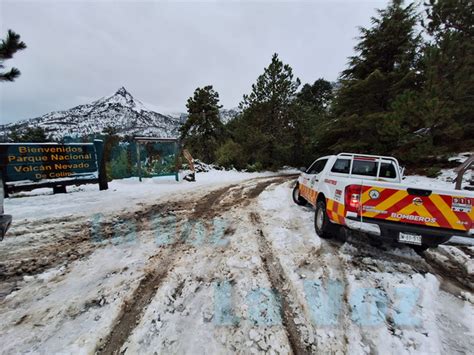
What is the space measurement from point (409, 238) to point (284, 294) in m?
2.19

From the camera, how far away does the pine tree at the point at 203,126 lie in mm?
25703

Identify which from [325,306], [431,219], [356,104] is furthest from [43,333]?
[356,104]

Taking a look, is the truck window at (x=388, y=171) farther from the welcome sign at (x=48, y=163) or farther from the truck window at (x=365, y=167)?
the welcome sign at (x=48, y=163)

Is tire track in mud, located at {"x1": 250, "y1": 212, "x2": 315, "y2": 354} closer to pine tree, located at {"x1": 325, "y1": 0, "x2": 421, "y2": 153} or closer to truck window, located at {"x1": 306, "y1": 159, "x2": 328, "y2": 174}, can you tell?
truck window, located at {"x1": 306, "y1": 159, "x2": 328, "y2": 174}

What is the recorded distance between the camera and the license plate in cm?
323

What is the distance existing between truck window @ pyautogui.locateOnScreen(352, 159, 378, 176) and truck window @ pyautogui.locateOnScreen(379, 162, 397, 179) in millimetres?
153

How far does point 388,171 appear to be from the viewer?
5152 millimetres

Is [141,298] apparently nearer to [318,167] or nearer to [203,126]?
[318,167]

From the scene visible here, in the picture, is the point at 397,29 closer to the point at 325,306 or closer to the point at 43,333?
the point at 325,306

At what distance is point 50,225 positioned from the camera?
4781 millimetres


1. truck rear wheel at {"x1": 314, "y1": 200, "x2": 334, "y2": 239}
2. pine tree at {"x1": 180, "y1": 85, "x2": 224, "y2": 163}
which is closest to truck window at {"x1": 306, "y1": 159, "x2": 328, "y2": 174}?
truck rear wheel at {"x1": 314, "y1": 200, "x2": 334, "y2": 239}

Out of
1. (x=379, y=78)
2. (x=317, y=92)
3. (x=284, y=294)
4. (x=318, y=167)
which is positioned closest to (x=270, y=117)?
→ (x=379, y=78)

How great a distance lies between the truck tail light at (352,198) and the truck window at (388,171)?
7.91ft

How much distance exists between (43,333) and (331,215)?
419 cm
